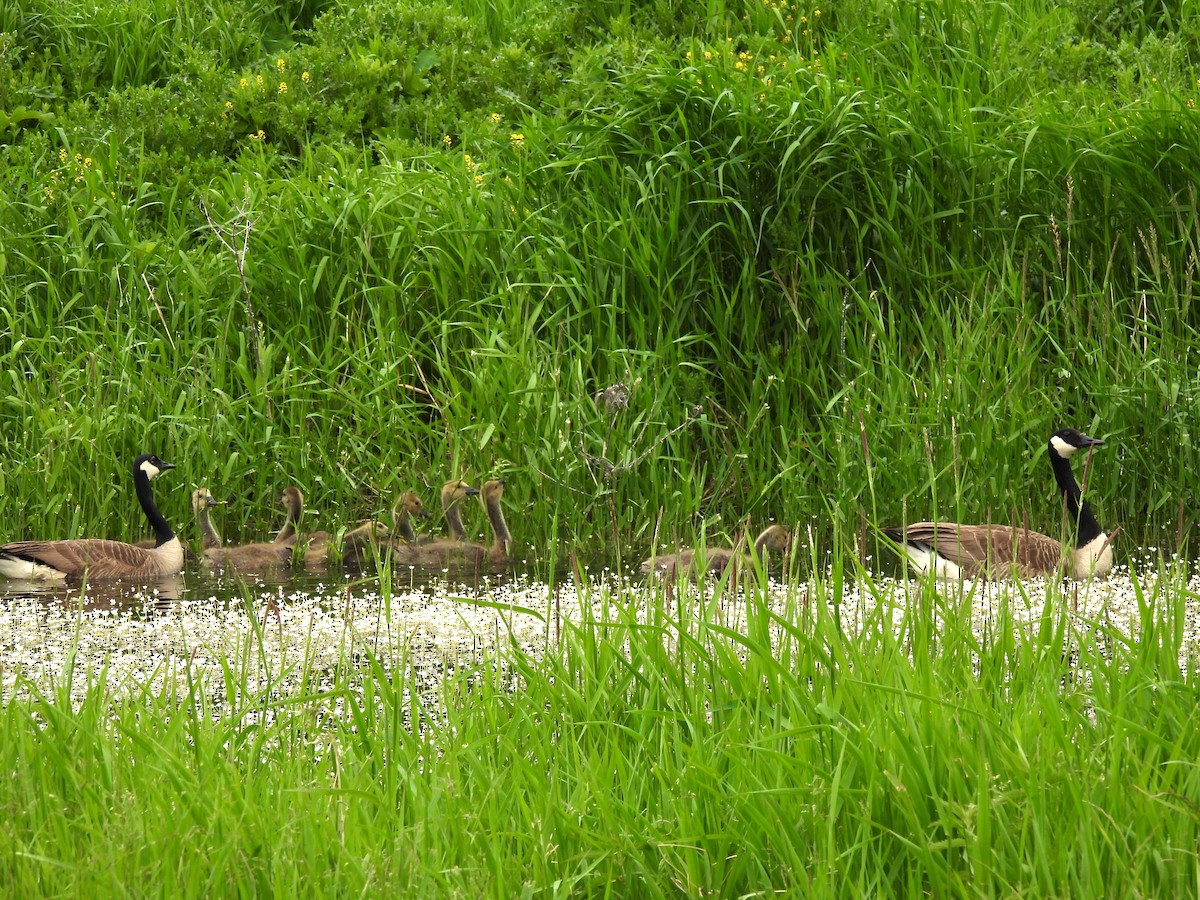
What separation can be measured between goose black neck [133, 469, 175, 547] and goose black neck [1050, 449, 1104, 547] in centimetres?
425

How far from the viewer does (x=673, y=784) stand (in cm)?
329

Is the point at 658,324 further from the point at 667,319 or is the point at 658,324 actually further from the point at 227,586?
the point at 227,586

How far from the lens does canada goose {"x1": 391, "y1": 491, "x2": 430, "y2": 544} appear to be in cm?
755

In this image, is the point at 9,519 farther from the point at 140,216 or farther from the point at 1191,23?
the point at 1191,23

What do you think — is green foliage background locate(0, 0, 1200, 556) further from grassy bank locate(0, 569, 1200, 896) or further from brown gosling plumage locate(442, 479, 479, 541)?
grassy bank locate(0, 569, 1200, 896)

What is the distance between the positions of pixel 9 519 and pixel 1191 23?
31.0 feet

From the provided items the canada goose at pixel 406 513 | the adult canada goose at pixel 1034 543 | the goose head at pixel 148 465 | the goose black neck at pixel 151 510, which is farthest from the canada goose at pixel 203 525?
the adult canada goose at pixel 1034 543

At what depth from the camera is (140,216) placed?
10.5 m

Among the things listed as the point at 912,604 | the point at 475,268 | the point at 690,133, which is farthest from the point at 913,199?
the point at 912,604

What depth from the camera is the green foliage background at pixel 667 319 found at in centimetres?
752

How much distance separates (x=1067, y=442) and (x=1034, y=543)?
0.60 metres

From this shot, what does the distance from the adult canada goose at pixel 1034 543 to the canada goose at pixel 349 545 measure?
8.17 feet

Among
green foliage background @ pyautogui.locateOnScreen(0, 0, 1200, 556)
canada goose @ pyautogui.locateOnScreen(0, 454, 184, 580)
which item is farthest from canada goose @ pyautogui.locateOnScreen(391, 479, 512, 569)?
canada goose @ pyautogui.locateOnScreen(0, 454, 184, 580)

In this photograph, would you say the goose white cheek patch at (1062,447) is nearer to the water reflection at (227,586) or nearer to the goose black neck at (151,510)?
the water reflection at (227,586)
